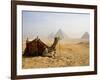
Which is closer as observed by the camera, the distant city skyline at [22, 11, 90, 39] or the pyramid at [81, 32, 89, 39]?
the distant city skyline at [22, 11, 90, 39]

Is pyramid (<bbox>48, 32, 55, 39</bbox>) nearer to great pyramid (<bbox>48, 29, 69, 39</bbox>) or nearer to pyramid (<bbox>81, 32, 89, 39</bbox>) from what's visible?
great pyramid (<bbox>48, 29, 69, 39</bbox>)

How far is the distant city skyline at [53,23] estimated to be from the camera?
1.92 meters

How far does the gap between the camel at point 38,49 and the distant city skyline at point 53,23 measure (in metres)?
0.07

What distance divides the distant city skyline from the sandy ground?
9cm

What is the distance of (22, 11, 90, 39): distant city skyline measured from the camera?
6.31 feet

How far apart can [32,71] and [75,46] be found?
498 millimetres

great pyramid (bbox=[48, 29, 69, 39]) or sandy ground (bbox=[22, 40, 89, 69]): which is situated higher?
great pyramid (bbox=[48, 29, 69, 39])

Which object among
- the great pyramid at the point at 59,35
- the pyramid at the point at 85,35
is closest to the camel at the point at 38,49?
the great pyramid at the point at 59,35

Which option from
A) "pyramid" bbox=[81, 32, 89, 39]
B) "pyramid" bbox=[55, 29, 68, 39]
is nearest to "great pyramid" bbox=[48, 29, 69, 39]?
"pyramid" bbox=[55, 29, 68, 39]

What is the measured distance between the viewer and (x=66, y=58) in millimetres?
2045

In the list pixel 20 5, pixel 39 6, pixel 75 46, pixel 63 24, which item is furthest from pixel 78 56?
pixel 20 5

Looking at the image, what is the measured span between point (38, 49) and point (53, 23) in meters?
0.29

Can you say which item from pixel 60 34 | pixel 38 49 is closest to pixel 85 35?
pixel 60 34

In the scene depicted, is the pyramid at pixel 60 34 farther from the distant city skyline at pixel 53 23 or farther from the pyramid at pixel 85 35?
the pyramid at pixel 85 35
